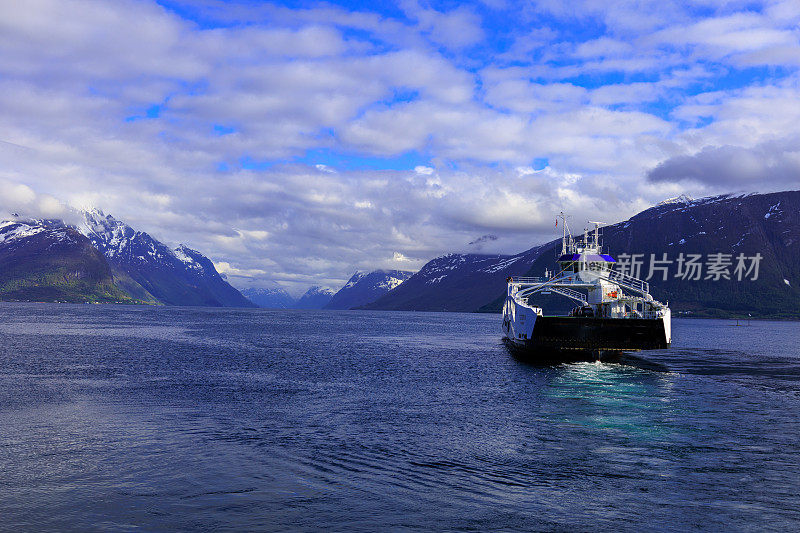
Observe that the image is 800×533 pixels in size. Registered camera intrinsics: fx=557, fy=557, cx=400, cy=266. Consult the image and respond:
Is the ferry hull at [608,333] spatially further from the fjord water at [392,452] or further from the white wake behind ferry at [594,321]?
the fjord water at [392,452]

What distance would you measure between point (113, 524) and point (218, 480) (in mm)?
4947

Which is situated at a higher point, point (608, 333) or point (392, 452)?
point (608, 333)

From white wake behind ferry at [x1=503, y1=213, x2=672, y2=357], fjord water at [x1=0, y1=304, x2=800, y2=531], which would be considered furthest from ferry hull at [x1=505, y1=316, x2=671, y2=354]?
fjord water at [x1=0, y1=304, x2=800, y2=531]

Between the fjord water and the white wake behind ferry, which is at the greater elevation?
the white wake behind ferry

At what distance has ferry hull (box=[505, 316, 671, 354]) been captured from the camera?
66.4 metres

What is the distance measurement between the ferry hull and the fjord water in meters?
10.5

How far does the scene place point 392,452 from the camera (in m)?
27.3

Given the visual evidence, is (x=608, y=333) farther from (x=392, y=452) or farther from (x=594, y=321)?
(x=392, y=452)

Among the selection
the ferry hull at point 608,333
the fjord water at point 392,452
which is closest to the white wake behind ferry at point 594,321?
the ferry hull at point 608,333

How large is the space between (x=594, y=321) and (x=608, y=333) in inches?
89.9

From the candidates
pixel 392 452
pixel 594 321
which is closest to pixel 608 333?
pixel 594 321

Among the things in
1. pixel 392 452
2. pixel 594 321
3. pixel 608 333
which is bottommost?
pixel 392 452

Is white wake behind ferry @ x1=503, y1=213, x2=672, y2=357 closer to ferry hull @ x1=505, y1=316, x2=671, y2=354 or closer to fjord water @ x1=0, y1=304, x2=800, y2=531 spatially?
ferry hull @ x1=505, y1=316, x2=671, y2=354

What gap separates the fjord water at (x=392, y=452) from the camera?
19312 mm
